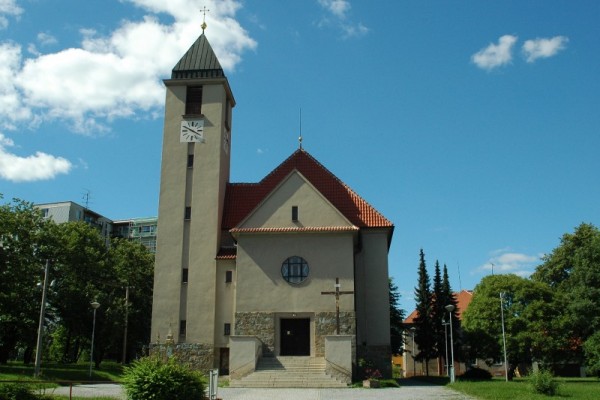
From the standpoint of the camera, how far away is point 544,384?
21.1 m

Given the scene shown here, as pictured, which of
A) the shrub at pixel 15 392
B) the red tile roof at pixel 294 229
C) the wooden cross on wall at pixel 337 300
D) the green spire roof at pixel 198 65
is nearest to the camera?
the shrub at pixel 15 392

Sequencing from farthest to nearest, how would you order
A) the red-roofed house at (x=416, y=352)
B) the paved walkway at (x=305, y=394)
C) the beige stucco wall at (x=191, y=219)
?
the red-roofed house at (x=416, y=352), the beige stucco wall at (x=191, y=219), the paved walkway at (x=305, y=394)

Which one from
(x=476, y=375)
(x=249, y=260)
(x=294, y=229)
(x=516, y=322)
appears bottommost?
(x=476, y=375)

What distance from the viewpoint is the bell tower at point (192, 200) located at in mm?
31594

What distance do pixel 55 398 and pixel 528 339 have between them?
116 ft

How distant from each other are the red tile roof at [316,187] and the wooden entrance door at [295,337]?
664 cm

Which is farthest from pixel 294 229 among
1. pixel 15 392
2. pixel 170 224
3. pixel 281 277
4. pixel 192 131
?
pixel 15 392

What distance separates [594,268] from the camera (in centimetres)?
4094

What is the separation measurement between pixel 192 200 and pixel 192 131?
13.5 ft

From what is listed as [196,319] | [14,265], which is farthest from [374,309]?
[14,265]

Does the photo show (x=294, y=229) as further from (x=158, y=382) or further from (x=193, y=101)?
(x=158, y=382)

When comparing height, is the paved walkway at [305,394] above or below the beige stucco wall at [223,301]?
below

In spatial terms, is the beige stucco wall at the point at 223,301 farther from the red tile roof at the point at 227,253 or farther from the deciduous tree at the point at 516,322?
the deciduous tree at the point at 516,322

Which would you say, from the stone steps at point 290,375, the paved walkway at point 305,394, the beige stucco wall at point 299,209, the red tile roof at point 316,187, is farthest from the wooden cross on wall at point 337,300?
the red tile roof at point 316,187
